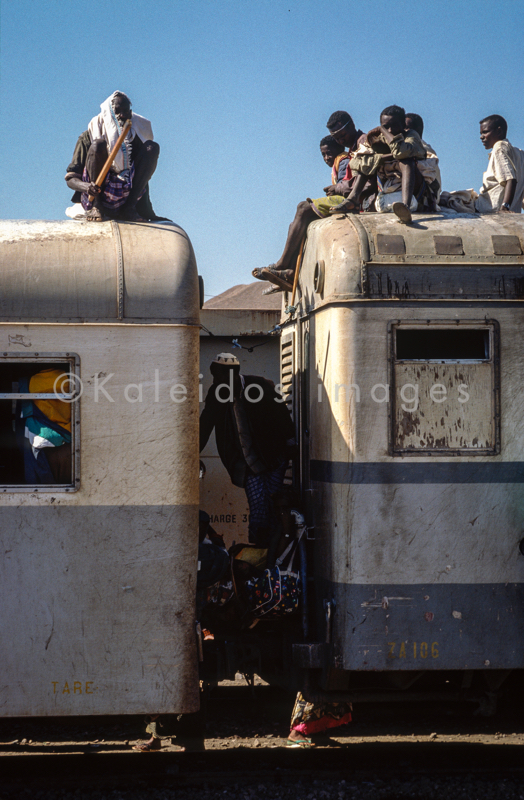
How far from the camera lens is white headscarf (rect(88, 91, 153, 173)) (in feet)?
16.5

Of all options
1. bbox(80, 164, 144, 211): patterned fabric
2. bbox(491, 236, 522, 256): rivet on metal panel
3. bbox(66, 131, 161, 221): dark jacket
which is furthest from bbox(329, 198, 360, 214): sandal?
bbox(80, 164, 144, 211): patterned fabric

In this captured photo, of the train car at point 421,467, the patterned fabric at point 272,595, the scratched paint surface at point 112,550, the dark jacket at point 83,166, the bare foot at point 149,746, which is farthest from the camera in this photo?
the dark jacket at point 83,166

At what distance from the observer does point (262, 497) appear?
496 cm

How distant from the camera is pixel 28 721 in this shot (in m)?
5.18

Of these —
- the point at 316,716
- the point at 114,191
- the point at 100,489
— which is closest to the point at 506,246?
the point at 114,191

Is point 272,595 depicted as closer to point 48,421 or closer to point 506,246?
point 48,421

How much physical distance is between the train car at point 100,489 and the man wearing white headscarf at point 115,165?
2.30ft

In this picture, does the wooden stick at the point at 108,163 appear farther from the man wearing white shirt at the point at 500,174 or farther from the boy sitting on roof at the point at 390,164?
the man wearing white shirt at the point at 500,174

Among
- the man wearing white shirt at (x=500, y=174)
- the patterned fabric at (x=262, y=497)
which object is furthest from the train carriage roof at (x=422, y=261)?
the patterned fabric at (x=262, y=497)

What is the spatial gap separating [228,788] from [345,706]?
110 cm

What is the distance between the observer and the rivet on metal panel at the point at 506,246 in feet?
14.2

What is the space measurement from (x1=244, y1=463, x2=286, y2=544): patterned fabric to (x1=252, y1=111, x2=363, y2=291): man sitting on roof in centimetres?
158

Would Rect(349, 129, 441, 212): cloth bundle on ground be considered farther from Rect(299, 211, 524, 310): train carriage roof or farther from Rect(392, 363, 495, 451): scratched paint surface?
Rect(392, 363, 495, 451): scratched paint surface

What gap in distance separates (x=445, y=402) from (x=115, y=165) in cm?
290
